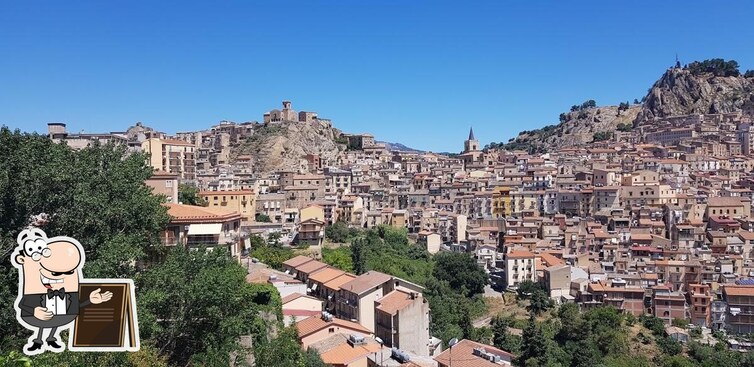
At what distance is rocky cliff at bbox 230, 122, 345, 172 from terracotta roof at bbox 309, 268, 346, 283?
116ft

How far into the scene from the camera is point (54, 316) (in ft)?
11.8

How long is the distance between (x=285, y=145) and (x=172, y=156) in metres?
23.4

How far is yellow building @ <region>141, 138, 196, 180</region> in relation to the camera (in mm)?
39844

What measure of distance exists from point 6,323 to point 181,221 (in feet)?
19.1

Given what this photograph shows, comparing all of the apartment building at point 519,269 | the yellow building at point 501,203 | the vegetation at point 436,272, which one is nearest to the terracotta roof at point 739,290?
the apartment building at point 519,269

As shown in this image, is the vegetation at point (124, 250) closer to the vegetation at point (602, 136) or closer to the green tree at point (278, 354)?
the green tree at point (278, 354)

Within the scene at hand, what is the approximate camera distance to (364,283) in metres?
24.3

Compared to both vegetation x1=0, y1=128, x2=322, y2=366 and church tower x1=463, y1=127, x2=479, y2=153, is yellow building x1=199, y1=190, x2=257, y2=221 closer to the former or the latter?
vegetation x1=0, y1=128, x2=322, y2=366

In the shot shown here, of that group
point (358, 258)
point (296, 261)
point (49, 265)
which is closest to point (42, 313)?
point (49, 265)

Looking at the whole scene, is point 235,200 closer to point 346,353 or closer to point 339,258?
point 339,258

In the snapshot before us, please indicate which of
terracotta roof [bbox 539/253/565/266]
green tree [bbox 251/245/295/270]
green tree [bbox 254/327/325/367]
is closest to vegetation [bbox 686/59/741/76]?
terracotta roof [bbox 539/253/565/266]

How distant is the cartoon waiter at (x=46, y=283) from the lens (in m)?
3.53

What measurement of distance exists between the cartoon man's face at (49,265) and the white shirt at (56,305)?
6 cm

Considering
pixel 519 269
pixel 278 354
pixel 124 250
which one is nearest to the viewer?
pixel 124 250
